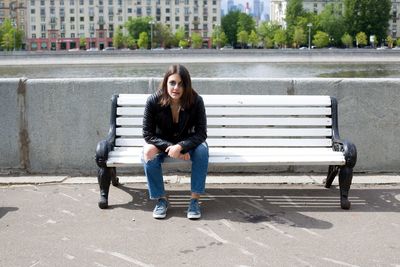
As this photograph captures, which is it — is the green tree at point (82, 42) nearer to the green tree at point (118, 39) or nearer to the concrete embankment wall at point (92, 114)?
the green tree at point (118, 39)

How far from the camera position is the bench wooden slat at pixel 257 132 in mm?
5715

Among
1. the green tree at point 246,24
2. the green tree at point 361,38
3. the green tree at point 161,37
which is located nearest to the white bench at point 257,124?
the green tree at point 361,38

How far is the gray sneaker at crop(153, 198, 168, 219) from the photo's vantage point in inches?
193

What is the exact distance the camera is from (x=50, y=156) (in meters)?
6.65

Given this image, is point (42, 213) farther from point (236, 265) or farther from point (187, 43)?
point (187, 43)

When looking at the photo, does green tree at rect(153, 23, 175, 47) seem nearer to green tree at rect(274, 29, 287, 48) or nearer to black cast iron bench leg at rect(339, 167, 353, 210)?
green tree at rect(274, 29, 287, 48)

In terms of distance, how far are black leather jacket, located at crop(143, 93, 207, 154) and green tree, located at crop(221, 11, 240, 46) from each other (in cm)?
13755

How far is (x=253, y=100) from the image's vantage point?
5.82 meters

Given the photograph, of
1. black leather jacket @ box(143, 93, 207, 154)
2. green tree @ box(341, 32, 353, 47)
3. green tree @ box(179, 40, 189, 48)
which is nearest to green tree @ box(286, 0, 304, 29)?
green tree @ box(341, 32, 353, 47)

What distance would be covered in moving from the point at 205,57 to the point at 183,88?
7259 cm

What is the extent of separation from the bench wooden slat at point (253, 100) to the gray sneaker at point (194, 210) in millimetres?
1196

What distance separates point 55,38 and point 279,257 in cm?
14583

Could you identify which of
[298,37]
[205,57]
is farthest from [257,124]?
[298,37]

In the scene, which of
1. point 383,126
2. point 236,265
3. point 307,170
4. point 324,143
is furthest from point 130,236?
point 383,126
